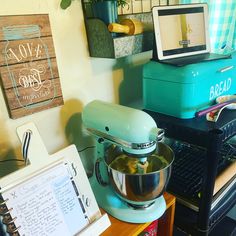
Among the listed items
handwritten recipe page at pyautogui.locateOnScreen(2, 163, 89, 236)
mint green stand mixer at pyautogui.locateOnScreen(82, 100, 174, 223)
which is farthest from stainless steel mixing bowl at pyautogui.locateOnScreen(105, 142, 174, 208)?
handwritten recipe page at pyautogui.locateOnScreen(2, 163, 89, 236)

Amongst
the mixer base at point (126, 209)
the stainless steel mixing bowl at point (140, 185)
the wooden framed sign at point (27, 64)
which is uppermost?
the wooden framed sign at point (27, 64)

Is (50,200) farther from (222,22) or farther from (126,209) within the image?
(222,22)

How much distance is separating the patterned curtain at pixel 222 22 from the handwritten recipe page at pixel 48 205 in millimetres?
821

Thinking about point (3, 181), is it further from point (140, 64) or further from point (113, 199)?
point (140, 64)

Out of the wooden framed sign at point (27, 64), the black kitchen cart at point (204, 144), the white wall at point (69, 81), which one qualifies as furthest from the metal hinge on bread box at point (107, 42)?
the black kitchen cart at point (204, 144)

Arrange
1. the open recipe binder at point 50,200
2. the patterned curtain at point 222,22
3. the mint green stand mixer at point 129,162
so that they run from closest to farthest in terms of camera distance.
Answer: the open recipe binder at point 50,200
the mint green stand mixer at point 129,162
the patterned curtain at point 222,22

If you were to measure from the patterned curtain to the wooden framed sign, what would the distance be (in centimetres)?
69

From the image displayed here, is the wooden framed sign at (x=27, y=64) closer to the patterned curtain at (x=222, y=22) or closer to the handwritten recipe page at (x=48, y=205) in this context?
the handwritten recipe page at (x=48, y=205)

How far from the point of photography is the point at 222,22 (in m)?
1.07

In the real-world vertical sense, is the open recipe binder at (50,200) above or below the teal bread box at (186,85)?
below

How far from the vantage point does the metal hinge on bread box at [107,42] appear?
2.61ft

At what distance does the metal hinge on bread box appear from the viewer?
2.61 feet

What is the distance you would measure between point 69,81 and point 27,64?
0.56 feet

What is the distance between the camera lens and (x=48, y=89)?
2.55ft
